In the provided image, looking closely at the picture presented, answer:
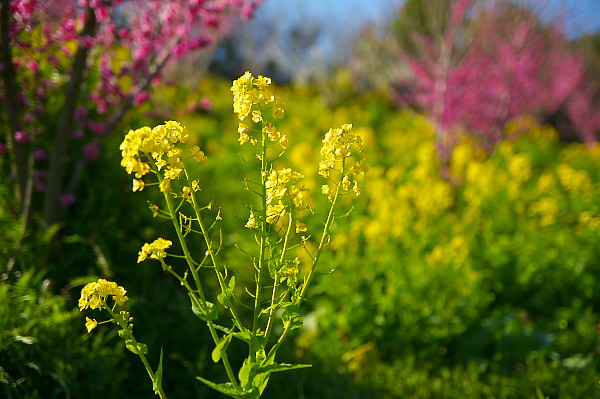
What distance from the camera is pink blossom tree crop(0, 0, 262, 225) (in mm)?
2826

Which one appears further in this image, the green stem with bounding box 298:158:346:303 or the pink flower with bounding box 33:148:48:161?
the pink flower with bounding box 33:148:48:161

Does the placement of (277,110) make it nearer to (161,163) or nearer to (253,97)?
(253,97)

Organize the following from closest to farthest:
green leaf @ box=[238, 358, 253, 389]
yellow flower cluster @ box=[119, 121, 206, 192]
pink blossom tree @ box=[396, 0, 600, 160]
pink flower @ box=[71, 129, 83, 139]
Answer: yellow flower cluster @ box=[119, 121, 206, 192], green leaf @ box=[238, 358, 253, 389], pink flower @ box=[71, 129, 83, 139], pink blossom tree @ box=[396, 0, 600, 160]

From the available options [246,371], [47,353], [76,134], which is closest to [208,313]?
[246,371]

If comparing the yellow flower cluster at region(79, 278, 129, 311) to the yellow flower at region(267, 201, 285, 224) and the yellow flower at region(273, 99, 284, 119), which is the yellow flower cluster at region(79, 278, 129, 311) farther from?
the yellow flower at region(273, 99, 284, 119)

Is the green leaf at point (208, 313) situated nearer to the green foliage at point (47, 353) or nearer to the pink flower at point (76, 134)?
the green foliage at point (47, 353)

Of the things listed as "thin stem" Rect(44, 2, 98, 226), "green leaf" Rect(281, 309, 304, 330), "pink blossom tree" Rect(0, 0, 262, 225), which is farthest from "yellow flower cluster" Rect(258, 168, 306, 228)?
"thin stem" Rect(44, 2, 98, 226)

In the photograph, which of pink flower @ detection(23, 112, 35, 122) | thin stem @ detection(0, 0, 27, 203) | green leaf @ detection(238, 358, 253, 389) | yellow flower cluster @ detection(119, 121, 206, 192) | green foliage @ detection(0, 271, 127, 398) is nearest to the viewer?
yellow flower cluster @ detection(119, 121, 206, 192)

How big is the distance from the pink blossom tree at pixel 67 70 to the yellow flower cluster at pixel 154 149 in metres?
1.33

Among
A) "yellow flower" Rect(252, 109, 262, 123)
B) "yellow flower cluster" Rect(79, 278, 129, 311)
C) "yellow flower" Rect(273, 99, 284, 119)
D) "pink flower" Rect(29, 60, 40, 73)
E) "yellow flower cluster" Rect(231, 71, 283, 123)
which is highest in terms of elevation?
"pink flower" Rect(29, 60, 40, 73)

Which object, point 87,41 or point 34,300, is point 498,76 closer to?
point 87,41

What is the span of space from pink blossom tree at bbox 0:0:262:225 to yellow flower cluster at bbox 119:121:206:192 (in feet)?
4.35

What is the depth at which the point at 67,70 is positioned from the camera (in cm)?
343

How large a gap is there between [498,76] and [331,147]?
6.20 meters
